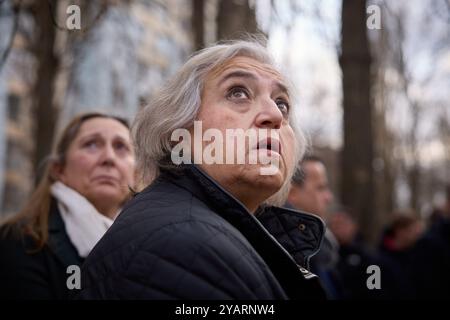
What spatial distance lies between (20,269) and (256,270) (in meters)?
1.59

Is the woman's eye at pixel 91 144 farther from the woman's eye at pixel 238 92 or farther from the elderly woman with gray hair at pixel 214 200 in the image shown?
the woman's eye at pixel 238 92

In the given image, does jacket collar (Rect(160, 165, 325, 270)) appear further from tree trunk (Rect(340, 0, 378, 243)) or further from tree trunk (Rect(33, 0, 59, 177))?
tree trunk (Rect(33, 0, 59, 177))

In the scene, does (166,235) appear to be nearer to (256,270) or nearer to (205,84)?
(256,270)

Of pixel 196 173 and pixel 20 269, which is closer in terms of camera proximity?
pixel 196 173

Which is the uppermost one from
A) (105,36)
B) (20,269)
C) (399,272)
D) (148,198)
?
(105,36)

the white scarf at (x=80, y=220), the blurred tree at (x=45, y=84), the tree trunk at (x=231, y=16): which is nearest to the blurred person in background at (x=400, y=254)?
the tree trunk at (x=231, y=16)

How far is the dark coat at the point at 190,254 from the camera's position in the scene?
154 centimetres

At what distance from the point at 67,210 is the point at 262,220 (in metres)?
1.23

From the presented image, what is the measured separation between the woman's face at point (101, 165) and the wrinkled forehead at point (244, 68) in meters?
1.24

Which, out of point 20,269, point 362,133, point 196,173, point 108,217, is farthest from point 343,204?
point 196,173

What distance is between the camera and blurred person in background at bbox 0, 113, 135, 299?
2.81 meters

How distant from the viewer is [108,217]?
130 inches
